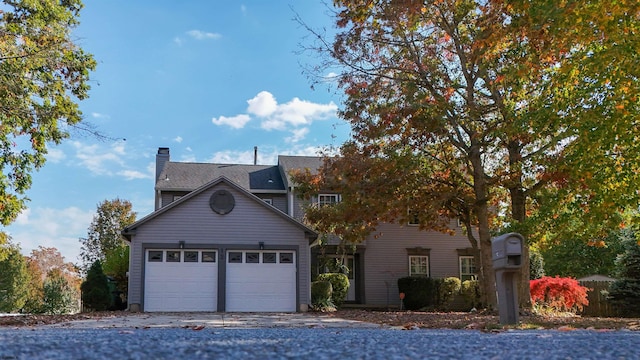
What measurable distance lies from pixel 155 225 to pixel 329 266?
7648 millimetres

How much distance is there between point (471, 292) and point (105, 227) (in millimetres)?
24872

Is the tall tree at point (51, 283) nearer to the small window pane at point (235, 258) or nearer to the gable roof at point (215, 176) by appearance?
the gable roof at point (215, 176)

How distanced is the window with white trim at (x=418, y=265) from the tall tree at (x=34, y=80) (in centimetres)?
1465

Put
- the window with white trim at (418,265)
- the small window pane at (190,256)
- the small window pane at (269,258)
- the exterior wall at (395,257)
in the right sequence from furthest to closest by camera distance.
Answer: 1. the window with white trim at (418,265)
2. the exterior wall at (395,257)
3. the small window pane at (269,258)
4. the small window pane at (190,256)

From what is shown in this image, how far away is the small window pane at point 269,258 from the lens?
19.1m

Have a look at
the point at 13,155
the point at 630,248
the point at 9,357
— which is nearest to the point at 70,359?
the point at 9,357

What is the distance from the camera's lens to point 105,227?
37156 millimetres

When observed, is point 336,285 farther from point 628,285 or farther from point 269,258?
point 628,285

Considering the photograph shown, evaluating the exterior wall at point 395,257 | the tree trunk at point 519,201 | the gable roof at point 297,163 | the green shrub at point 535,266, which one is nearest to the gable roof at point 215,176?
the gable roof at point 297,163

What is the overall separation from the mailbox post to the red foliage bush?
26.3 feet

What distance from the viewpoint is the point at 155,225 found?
1859cm

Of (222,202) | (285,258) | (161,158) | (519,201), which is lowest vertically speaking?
(285,258)

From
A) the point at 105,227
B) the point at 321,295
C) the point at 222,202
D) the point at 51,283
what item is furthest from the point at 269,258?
the point at 105,227

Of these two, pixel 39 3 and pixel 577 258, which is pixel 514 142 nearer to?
pixel 39 3
